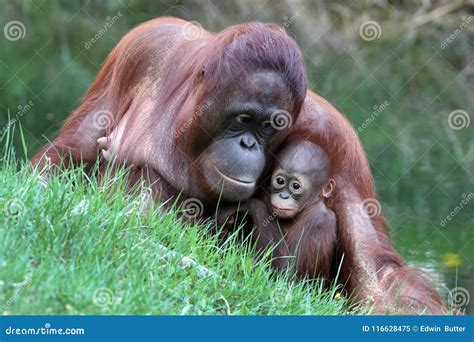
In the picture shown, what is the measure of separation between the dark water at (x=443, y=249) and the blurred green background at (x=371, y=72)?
0.02 metres

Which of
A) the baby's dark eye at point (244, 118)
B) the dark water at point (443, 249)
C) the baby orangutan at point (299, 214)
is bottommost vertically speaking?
the dark water at point (443, 249)

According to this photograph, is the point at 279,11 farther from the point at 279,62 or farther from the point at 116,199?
the point at 116,199

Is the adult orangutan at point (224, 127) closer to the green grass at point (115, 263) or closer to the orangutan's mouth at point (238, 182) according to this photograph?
the orangutan's mouth at point (238, 182)

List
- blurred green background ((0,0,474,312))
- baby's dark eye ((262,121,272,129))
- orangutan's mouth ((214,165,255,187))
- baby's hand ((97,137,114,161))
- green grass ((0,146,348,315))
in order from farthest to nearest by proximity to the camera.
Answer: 1. blurred green background ((0,0,474,312))
2. baby's hand ((97,137,114,161))
3. baby's dark eye ((262,121,272,129))
4. orangutan's mouth ((214,165,255,187))
5. green grass ((0,146,348,315))

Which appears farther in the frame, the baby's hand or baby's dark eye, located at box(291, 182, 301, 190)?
the baby's hand

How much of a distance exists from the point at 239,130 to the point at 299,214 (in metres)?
0.63

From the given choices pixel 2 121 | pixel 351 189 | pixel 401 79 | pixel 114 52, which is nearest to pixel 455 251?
pixel 401 79

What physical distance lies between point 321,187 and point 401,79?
548 centimetres

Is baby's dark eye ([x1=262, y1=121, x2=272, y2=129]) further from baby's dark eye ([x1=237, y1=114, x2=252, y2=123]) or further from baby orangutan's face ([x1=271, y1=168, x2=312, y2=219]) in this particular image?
baby orangutan's face ([x1=271, y1=168, x2=312, y2=219])

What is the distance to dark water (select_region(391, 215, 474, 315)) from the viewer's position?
870cm

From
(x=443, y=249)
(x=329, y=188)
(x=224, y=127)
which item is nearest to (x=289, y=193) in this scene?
(x=329, y=188)

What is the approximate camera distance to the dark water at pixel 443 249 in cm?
870

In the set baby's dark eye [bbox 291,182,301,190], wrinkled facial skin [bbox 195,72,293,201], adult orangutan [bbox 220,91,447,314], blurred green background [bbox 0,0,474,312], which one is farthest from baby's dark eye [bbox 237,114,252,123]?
blurred green background [bbox 0,0,474,312]

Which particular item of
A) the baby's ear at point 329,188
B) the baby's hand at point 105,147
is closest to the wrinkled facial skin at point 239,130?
the baby's ear at point 329,188
